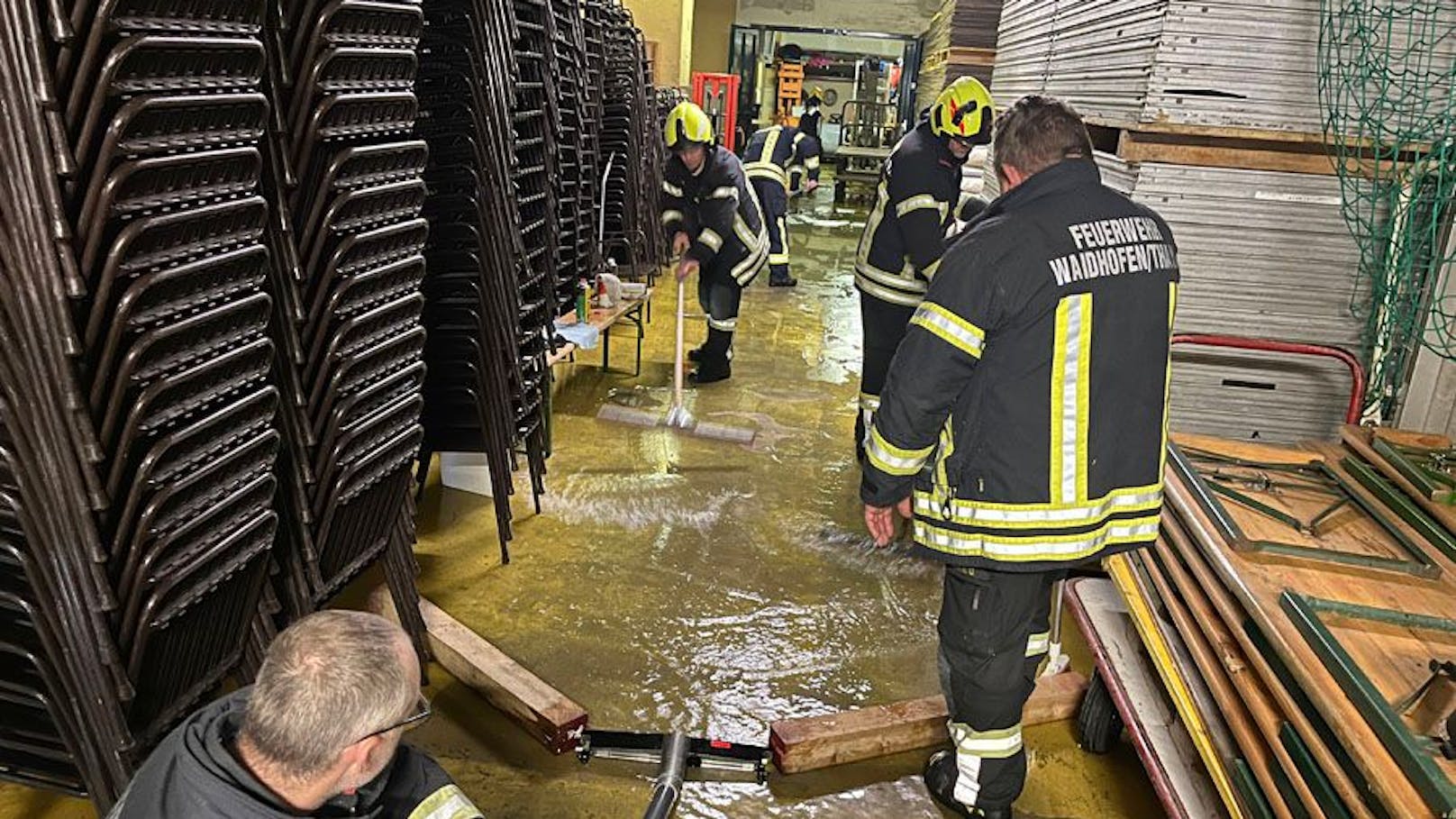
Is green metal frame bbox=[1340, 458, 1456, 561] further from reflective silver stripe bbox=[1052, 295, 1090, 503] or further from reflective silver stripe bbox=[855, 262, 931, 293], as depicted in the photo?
reflective silver stripe bbox=[855, 262, 931, 293]

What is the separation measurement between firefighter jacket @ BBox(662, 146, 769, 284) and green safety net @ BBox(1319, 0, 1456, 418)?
12.8 feet

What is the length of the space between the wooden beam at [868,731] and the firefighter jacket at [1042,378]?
2.60ft

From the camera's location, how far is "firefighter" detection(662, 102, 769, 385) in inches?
257

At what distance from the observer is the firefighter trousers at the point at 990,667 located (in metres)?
2.72

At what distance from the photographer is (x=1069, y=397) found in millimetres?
2555

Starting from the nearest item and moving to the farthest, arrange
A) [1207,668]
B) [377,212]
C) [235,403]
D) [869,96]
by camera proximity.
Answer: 1. [235,403]
2. [1207,668]
3. [377,212]
4. [869,96]

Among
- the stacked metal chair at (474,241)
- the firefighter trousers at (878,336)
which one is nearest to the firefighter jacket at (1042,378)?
the stacked metal chair at (474,241)

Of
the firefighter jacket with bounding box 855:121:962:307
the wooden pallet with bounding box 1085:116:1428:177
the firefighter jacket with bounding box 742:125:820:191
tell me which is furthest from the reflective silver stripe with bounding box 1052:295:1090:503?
the firefighter jacket with bounding box 742:125:820:191

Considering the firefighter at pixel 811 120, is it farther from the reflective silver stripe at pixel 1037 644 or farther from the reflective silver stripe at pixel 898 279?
the reflective silver stripe at pixel 1037 644

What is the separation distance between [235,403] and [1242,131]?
11.7 feet

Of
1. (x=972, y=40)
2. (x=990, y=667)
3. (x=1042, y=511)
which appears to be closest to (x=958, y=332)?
(x=1042, y=511)

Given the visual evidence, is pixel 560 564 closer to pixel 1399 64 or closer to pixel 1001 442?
pixel 1001 442

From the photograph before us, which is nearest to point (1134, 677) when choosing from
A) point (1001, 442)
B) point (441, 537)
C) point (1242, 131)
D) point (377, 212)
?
point (1001, 442)

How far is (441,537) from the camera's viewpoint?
178 inches
